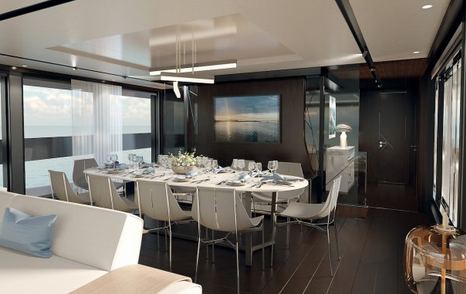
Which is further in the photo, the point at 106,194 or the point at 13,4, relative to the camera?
the point at 106,194

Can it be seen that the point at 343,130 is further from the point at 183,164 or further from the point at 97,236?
the point at 97,236

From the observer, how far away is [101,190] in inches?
152

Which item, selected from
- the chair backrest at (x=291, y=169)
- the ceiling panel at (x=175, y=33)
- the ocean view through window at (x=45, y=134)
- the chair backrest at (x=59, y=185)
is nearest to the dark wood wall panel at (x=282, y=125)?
the ceiling panel at (x=175, y=33)

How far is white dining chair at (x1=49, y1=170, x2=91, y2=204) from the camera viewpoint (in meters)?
4.11

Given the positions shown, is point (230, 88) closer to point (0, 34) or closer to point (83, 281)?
point (0, 34)

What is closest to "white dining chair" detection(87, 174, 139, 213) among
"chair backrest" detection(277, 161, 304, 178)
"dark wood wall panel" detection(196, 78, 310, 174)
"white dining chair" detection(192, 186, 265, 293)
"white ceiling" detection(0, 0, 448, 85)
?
"white dining chair" detection(192, 186, 265, 293)

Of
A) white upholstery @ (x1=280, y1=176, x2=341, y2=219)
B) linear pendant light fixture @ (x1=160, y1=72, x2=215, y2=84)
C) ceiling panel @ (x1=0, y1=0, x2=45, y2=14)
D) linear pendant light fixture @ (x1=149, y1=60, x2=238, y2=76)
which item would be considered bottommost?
white upholstery @ (x1=280, y1=176, x2=341, y2=219)

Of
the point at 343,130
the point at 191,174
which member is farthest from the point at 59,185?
the point at 343,130

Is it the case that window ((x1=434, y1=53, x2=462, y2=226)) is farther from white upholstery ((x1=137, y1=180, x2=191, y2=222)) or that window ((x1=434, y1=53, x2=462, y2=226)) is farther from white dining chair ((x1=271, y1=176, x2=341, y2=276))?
white upholstery ((x1=137, y1=180, x2=191, y2=222))

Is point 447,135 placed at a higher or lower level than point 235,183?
higher

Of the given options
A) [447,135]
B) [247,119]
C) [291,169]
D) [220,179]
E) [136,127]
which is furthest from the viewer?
[136,127]

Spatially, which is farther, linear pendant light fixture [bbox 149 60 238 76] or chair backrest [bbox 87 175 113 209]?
linear pendant light fixture [bbox 149 60 238 76]

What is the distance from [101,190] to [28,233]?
1496 millimetres

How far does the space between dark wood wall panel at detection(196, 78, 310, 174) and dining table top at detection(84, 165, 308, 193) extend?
5.85ft
